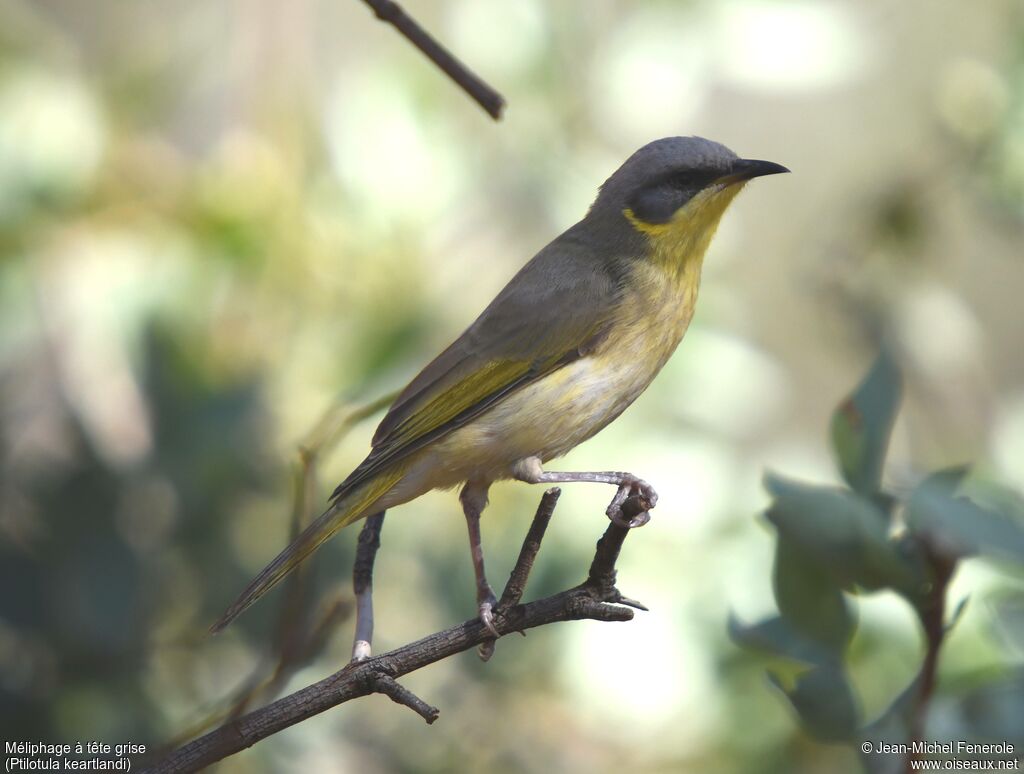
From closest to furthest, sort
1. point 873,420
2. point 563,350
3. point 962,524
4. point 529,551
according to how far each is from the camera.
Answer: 1. point 962,524
2. point 873,420
3. point 529,551
4. point 563,350

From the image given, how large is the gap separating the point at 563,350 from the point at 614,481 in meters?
0.46

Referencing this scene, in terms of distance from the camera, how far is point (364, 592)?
6.48 ft

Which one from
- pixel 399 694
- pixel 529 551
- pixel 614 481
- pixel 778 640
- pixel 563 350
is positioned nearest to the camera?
pixel 778 640

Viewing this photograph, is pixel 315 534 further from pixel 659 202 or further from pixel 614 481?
pixel 659 202

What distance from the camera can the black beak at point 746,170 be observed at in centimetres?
275

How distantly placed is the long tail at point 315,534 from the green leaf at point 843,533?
968 millimetres

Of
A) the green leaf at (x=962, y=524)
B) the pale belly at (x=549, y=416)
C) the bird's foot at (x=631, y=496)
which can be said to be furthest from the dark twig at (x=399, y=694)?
the pale belly at (x=549, y=416)

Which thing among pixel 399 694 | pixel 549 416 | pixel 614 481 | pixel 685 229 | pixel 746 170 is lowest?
pixel 399 694

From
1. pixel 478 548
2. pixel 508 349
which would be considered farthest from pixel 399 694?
pixel 508 349

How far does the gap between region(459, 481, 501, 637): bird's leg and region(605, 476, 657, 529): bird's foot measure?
0.25m

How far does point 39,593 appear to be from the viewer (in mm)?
2627

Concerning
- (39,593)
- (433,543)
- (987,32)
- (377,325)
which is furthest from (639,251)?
(987,32)

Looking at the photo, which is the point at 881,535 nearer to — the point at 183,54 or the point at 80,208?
the point at 80,208

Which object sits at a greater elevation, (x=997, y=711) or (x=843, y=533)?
(x=843, y=533)
